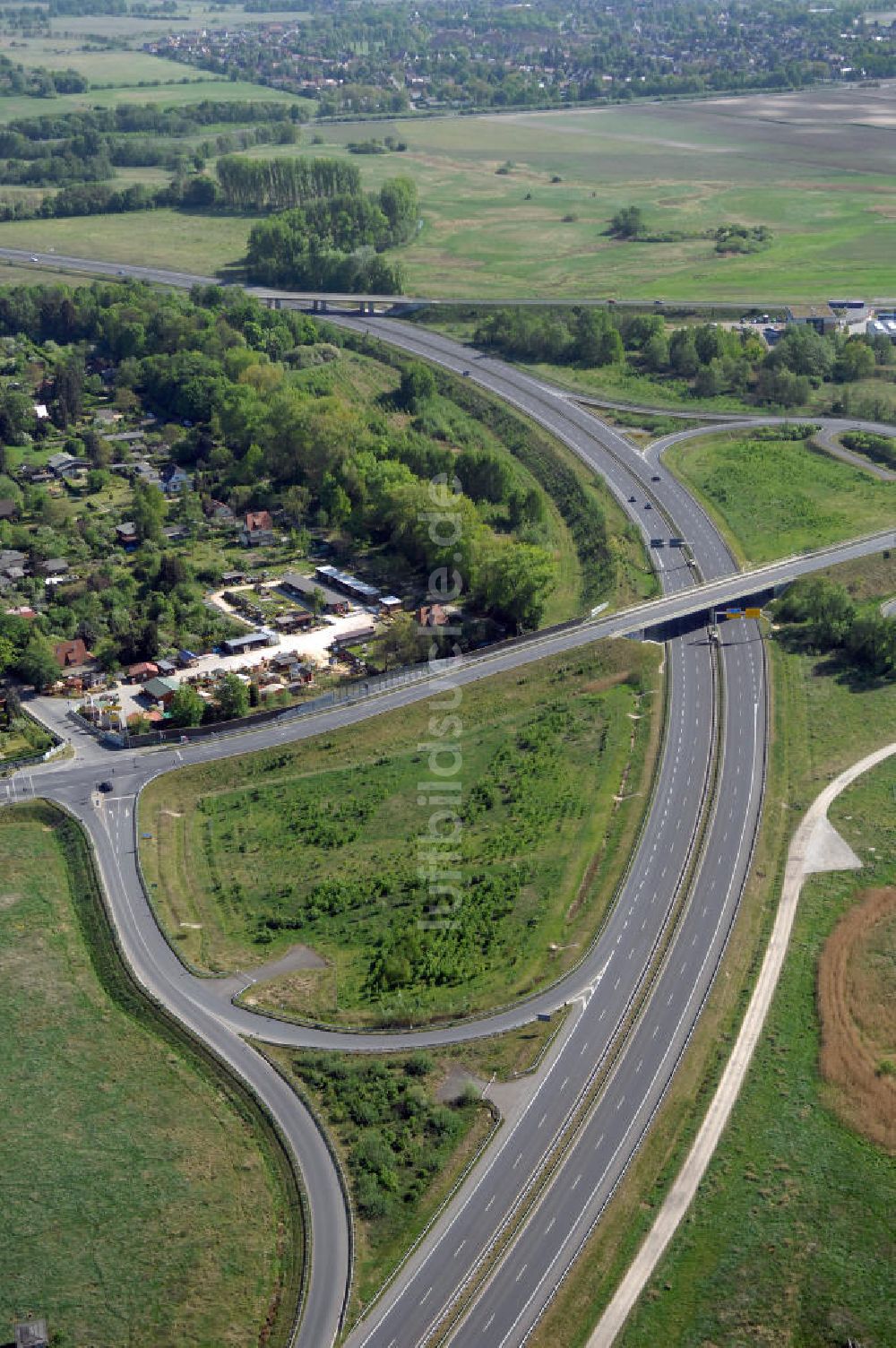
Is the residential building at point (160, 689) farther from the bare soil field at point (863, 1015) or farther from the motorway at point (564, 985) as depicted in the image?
the bare soil field at point (863, 1015)

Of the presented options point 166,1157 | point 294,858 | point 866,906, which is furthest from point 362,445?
point 166,1157

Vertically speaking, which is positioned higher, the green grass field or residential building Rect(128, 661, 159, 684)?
residential building Rect(128, 661, 159, 684)

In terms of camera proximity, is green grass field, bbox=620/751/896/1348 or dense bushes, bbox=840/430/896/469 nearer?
green grass field, bbox=620/751/896/1348

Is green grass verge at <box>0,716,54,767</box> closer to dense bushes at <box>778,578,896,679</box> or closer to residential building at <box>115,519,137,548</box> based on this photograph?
residential building at <box>115,519,137,548</box>

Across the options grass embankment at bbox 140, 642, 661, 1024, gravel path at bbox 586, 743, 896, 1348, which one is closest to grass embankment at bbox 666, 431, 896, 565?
grass embankment at bbox 140, 642, 661, 1024

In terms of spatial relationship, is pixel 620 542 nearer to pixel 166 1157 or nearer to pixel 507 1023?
pixel 507 1023

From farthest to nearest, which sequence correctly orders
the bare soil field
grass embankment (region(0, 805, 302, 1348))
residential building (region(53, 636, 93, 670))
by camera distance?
residential building (region(53, 636, 93, 670))
the bare soil field
grass embankment (region(0, 805, 302, 1348))

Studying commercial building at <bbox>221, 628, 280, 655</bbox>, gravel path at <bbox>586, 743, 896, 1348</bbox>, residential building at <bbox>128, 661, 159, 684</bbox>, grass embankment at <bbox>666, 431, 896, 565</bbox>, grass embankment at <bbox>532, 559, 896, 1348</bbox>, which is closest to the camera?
grass embankment at <bbox>532, 559, 896, 1348</bbox>
